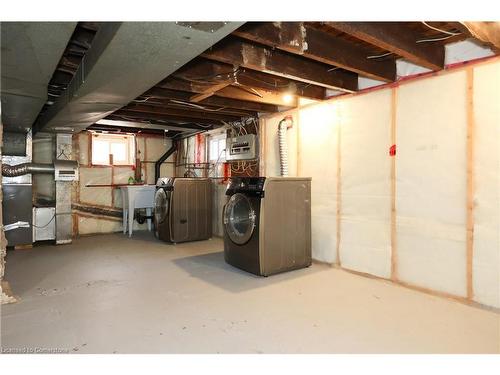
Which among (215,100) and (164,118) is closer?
(215,100)

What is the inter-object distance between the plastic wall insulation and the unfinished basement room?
3 centimetres

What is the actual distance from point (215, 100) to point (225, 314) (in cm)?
272

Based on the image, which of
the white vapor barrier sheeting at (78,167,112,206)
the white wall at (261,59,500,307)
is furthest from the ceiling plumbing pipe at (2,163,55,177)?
the white wall at (261,59,500,307)

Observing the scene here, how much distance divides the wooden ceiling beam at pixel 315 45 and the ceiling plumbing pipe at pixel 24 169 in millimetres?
4298

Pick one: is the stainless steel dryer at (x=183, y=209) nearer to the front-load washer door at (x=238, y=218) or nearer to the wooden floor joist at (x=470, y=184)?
the front-load washer door at (x=238, y=218)

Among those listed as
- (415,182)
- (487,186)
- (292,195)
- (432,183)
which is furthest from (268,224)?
(487,186)

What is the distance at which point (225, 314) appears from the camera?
2332mm

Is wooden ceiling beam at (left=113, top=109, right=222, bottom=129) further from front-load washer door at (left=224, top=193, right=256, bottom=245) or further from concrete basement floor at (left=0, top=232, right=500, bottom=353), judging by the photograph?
concrete basement floor at (left=0, top=232, right=500, bottom=353)

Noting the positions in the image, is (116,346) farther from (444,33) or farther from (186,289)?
(444,33)

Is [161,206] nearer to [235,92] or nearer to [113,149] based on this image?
[113,149]

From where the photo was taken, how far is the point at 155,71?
7.10 feet

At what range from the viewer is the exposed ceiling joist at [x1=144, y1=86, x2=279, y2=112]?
358 centimetres
